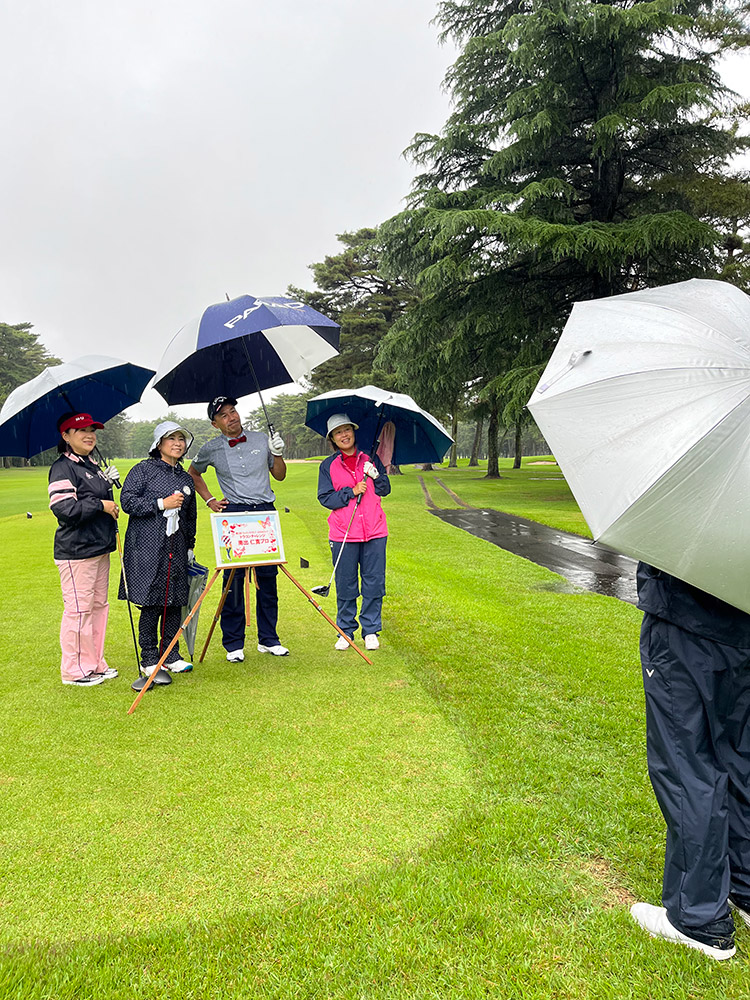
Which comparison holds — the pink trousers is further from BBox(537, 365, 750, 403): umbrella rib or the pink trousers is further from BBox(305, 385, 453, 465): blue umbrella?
BBox(537, 365, 750, 403): umbrella rib

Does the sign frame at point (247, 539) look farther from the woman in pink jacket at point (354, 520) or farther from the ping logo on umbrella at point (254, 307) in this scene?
the ping logo on umbrella at point (254, 307)

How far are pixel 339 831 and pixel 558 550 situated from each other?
904 cm

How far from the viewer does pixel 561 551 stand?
36.4 ft

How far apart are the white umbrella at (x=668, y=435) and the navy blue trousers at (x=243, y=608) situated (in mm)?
3453

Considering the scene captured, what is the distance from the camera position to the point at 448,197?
65.0 feet

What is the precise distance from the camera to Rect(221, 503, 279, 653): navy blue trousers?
523cm

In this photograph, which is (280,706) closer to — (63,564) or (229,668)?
(229,668)

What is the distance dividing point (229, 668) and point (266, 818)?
89.9 inches

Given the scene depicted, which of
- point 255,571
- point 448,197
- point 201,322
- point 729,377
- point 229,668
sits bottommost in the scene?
point 229,668

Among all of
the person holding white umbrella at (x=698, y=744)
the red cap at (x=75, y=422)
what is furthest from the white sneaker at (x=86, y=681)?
the person holding white umbrella at (x=698, y=744)

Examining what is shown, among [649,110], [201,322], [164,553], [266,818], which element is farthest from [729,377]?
[649,110]

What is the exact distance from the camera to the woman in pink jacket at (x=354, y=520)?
531 centimetres

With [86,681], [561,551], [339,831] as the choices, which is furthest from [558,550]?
[339,831]

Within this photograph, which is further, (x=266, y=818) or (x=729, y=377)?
(x=266, y=818)
